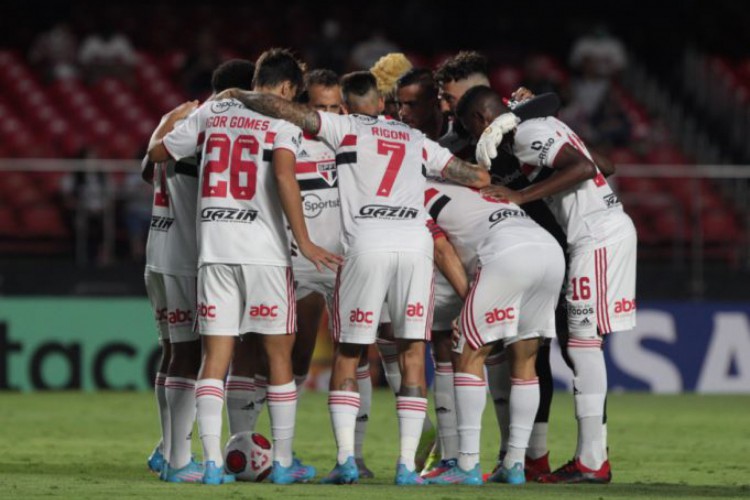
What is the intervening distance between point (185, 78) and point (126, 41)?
1468 millimetres

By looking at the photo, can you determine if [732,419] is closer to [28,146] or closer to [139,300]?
[139,300]

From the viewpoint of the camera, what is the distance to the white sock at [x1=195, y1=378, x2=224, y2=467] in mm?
7895

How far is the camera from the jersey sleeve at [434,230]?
27.9ft

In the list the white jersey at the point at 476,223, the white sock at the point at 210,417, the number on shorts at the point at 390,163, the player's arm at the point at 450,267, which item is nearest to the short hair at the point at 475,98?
the white jersey at the point at 476,223

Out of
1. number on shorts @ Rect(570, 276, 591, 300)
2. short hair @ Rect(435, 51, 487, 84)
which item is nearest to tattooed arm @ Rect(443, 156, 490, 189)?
short hair @ Rect(435, 51, 487, 84)

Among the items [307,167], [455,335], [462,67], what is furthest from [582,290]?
[307,167]

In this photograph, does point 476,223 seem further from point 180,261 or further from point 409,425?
point 180,261

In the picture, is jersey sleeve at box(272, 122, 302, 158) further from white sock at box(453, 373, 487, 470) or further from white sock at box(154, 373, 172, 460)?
white sock at box(154, 373, 172, 460)

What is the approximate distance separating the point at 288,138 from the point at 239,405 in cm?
166

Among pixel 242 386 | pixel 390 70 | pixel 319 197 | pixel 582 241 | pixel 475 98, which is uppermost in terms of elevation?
pixel 390 70

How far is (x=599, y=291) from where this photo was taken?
871 centimetres

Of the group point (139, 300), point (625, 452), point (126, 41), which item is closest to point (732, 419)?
point (625, 452)

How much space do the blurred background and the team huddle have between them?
23.3 ft

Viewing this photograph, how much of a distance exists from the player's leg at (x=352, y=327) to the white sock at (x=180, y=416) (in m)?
0.79
